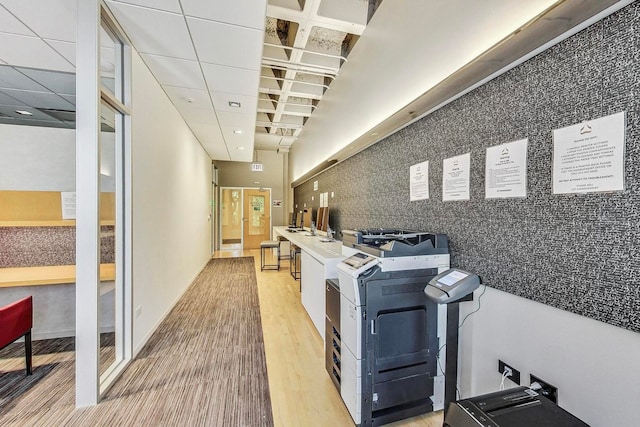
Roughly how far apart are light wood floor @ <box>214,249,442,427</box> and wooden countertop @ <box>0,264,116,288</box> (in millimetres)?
1491

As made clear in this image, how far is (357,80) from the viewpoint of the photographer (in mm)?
3254

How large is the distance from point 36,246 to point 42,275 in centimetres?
51

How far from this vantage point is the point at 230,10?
1.89 metres

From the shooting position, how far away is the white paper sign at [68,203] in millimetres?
2807

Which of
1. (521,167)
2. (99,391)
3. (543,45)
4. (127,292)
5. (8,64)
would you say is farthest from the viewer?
(8,64)

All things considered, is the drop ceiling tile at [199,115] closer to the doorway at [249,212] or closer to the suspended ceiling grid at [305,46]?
the suspended ceiling grid at [305,46]

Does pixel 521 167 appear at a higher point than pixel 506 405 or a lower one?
higher

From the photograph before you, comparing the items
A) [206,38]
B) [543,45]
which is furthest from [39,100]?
[543,45]

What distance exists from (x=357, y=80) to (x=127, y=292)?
3.24m

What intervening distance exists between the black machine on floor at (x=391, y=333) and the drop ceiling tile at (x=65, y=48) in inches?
111

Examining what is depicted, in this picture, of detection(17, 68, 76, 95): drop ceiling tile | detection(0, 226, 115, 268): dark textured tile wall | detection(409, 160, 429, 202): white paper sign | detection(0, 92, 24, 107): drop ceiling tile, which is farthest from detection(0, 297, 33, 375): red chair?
detection(409, 160, 429, 202): white paper sign

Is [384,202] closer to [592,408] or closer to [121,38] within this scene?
[592,408]

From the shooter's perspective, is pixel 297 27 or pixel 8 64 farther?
pixel 297 27

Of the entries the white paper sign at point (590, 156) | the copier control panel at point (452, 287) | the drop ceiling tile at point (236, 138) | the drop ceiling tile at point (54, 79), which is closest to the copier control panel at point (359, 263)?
the copier control panel at point (452, 287)
